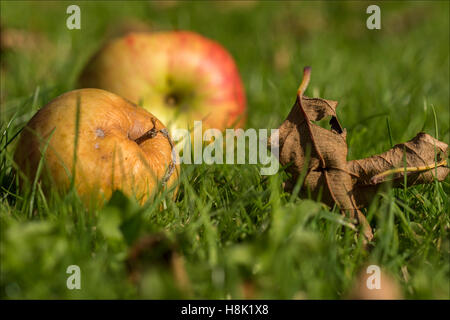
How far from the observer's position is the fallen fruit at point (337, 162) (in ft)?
5.65

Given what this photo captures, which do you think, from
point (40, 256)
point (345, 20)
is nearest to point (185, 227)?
point (40, 256)

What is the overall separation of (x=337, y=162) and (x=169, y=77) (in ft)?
3.54

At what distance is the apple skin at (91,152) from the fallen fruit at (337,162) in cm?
42

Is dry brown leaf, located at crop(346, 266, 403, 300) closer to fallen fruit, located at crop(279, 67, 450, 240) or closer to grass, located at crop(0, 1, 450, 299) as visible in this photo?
grass, located at crop(0, 1, 450, 299)

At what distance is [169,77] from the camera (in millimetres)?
2500

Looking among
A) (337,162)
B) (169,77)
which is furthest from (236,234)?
(169,77)

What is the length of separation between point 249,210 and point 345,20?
3.92 meters

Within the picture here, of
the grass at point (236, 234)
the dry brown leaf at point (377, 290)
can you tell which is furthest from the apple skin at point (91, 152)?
the dry brown leaf at point (377, 290)

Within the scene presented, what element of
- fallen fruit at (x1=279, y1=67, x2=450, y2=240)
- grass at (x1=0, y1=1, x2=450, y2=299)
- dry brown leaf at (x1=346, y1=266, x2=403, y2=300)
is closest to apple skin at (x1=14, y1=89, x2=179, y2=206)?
grass at (x1=0, y1=1, x2=450, y2=299)

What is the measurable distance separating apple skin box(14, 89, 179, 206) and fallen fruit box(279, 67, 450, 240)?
1.38 feet

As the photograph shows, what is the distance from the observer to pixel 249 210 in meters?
1.74

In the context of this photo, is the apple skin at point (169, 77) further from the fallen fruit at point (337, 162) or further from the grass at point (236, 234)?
the fallen fruit at point (337, 162)

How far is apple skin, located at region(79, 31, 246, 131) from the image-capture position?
2.46 meters
